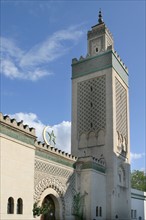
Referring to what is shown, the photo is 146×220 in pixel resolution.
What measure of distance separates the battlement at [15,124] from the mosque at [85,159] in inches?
1.0

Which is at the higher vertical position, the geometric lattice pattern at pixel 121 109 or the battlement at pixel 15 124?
the geometric lattice pattern at pixel 121 109

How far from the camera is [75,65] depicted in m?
17.8

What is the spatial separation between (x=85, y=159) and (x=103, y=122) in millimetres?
2855

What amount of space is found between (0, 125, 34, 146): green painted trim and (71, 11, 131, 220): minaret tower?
4.49 m

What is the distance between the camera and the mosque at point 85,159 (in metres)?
8.96

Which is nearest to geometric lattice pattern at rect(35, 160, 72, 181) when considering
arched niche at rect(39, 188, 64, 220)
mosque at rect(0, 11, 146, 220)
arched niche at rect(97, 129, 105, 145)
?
mosque at rect(0, 11, 146, 220)

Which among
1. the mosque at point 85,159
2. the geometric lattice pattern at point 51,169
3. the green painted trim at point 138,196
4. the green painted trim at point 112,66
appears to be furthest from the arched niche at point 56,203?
the green painted trim at point 138,196

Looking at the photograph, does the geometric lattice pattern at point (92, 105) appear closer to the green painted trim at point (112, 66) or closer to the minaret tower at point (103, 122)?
the minaret tower at point (103, 122)

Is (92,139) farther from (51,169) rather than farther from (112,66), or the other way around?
(51,169)

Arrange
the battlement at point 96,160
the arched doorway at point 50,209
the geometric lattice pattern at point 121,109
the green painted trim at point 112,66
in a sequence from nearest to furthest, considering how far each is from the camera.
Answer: the arched doorway at point 50,209
the battlement at point 96,160
the geometric lattice pattern at point 121,109
the green painted trim at point 112,66

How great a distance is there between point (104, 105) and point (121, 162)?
2.88m

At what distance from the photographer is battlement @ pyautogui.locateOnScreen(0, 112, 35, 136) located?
874 cm

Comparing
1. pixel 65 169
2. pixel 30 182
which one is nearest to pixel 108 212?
pixel 65 169

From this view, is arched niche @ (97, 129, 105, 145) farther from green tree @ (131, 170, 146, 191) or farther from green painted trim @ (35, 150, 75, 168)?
green tree @ (131, 170, 146, 191)
